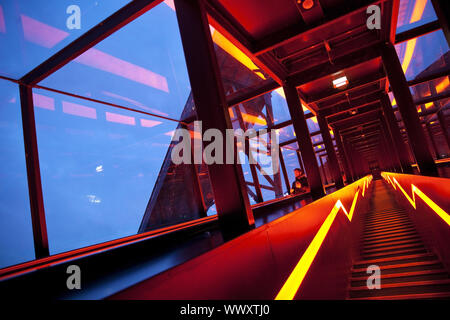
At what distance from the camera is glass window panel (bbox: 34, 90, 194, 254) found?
532cm

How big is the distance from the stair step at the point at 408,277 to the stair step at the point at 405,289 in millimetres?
165

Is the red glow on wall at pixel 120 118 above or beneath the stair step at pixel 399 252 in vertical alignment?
above

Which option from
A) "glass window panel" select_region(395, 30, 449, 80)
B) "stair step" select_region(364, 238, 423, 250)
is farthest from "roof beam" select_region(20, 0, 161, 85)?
"glass window panel" select_region(395, 30, 449, 80)

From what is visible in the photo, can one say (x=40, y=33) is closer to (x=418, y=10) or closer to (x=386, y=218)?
(x=418, y=10)

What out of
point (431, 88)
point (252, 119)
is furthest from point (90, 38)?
point (431, 88)

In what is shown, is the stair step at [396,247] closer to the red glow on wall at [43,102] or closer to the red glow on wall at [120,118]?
the red glow on wall at [120,118]

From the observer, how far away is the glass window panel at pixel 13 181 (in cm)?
423

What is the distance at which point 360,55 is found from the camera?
7176 millimetres

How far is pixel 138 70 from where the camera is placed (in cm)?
742

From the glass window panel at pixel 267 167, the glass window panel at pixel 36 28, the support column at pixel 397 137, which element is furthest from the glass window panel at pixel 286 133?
the glass window panel at pixel 36 28

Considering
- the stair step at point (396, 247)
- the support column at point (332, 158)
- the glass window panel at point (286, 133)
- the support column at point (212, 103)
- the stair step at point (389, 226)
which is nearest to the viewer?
the support column at point (212, 103)

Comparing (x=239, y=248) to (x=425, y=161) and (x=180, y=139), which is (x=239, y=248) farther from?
(x=180, y=139)

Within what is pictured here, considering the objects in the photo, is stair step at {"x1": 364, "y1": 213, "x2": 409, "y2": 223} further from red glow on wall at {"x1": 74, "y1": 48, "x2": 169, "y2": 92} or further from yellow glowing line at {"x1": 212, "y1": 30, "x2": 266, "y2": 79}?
red glow on wall at {"x1": 74, "y1": 48, "x2": 169, "y2": 92}

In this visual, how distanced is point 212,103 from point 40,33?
11.5ft
